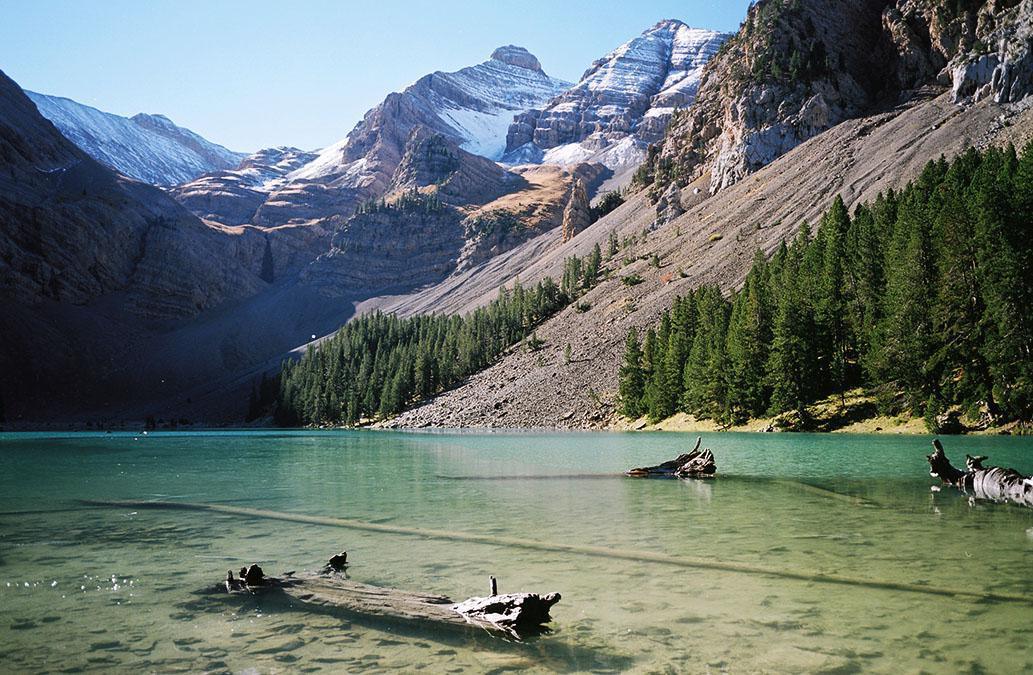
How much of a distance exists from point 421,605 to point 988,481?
21.6 m

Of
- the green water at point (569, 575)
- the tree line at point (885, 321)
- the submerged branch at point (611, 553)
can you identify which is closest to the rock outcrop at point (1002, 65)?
the tree line at point (885, 321)

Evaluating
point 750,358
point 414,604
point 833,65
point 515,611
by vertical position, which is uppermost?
point 833,65

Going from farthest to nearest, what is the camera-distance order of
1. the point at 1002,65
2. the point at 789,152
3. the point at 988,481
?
the point at 789,152 → the point at 1002,65 → the point at 988,481

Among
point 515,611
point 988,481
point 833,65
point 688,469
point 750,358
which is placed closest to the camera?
point 515,611

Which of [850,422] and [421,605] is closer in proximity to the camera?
[421,605]

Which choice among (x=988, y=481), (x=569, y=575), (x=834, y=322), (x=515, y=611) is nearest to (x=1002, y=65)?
(x=834, y=322)

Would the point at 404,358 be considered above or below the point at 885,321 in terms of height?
above

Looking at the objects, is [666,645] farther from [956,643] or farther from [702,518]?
[702,518]

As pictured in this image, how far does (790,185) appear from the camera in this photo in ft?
494

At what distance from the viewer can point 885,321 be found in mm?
65938

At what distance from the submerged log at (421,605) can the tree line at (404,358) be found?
13580cm

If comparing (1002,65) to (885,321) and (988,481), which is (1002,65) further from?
(988,481)

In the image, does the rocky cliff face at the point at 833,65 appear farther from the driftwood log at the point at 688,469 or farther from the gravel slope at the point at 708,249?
the driftwood log at the point at 688,469

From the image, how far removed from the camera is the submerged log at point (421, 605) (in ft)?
32.3
